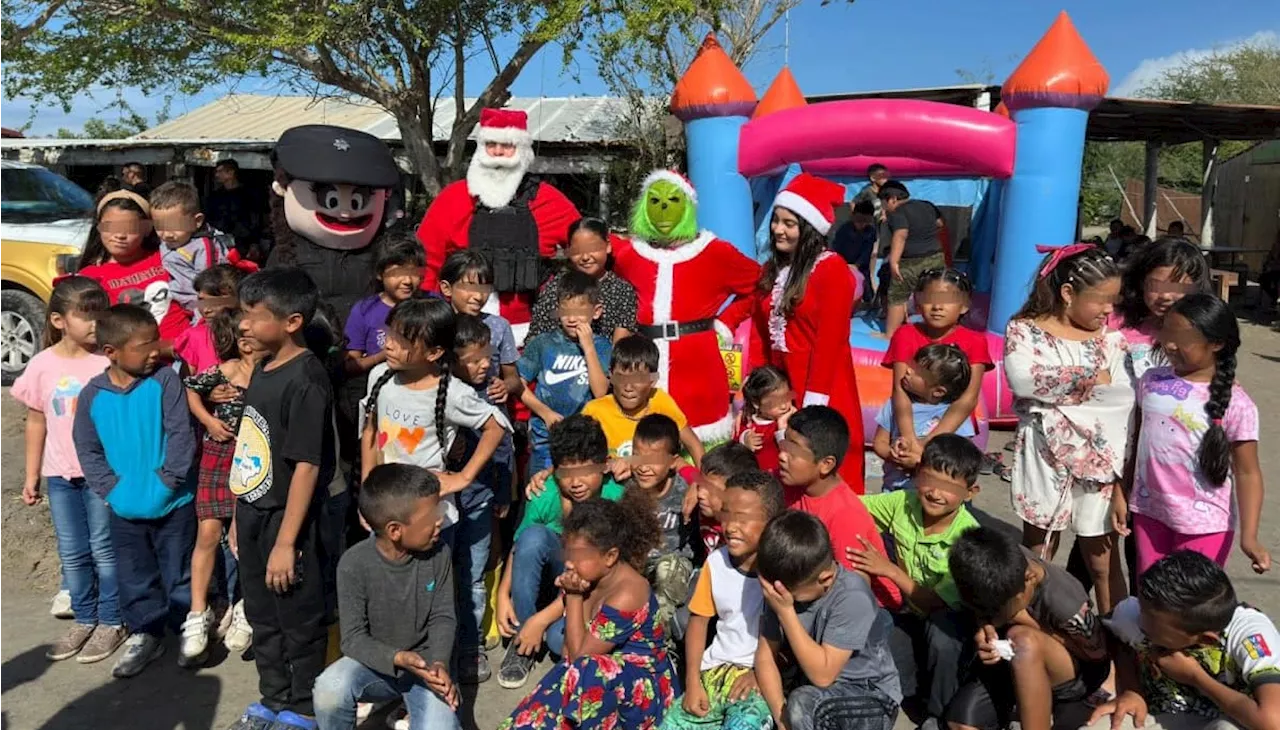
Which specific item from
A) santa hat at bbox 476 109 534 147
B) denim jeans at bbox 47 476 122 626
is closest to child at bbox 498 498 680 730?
denim jeans at bbox 47 476 122 626

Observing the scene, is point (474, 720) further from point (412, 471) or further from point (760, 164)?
point (760, 164)

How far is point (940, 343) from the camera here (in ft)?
11.7

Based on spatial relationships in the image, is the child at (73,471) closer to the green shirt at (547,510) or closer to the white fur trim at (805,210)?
the green shirt at (547,510)

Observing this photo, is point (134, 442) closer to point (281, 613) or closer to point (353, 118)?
point (281, 613)

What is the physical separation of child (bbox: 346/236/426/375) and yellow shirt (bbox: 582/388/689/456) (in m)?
0.87

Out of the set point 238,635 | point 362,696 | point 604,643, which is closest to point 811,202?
point 604,643

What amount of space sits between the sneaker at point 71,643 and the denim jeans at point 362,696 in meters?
1.48

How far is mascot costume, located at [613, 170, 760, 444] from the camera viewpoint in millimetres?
4113

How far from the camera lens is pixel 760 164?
6348 millimetres

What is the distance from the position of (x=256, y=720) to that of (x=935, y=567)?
2.16m

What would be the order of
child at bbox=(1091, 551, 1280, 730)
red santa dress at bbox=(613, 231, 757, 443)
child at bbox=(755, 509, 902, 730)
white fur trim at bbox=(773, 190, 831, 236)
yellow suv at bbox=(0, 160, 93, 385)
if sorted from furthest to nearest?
yellow suv at bbox=(0, 160, 93, 385) → red santa dress at bbox=(613, 231, 757, 443) → white fur trim at bbox=(773, 190, 831, 236) → child at bbox=(755, 509, 902, 730) → child at bbox=(1091, 551, 1280, 730)

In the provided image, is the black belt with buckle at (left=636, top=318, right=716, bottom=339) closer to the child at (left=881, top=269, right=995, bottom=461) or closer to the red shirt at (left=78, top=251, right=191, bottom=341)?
the child at (left=881, top=269, right=995, bottom=461)

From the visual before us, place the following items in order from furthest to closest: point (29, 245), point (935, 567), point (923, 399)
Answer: point (29, 245) → point (923, 399) → point (935, 567)

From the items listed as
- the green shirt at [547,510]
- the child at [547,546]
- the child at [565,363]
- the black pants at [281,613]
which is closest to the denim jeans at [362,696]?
the black pants at [281,613]
